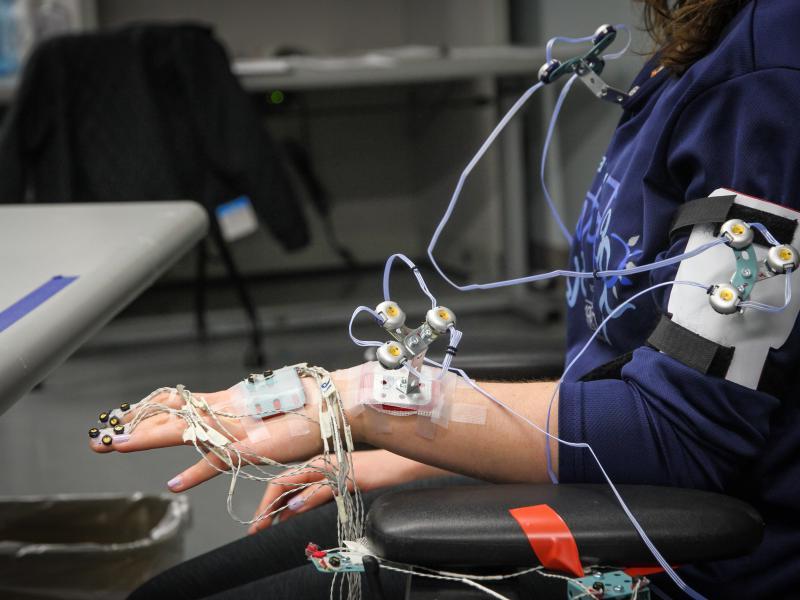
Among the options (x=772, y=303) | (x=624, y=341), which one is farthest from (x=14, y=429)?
(x=772, y=303)

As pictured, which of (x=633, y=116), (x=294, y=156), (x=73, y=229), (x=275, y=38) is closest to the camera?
(x=633, y=116)

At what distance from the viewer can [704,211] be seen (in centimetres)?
57

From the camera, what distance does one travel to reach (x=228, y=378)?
239 centimetres

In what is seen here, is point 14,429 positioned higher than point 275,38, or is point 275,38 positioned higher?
point 275,38

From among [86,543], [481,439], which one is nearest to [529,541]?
[481,439]

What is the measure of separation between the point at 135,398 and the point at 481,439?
1786 mm

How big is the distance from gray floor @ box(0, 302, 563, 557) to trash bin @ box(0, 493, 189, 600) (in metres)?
0.09

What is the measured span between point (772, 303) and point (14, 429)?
6.63 feet

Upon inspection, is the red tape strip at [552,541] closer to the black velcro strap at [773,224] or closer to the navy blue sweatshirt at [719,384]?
the navy blue sweatshirt at [719,384]

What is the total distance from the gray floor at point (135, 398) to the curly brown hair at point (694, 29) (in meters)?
0.33

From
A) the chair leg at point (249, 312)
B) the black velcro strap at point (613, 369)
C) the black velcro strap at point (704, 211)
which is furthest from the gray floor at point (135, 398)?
the black velcro strap at point (704, 211)

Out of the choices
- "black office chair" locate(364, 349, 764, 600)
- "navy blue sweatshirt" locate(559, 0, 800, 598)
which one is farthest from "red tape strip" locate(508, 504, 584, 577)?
"navy blue sweatshirt" locate(559, 0, 800, 598)

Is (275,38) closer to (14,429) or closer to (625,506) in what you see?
(14,429)

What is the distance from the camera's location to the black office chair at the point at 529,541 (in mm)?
494
